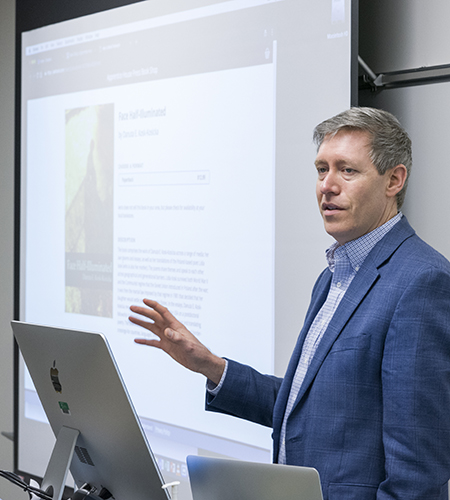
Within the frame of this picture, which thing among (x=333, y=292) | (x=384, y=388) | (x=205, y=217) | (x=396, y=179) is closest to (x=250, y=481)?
(x=384, y=388)

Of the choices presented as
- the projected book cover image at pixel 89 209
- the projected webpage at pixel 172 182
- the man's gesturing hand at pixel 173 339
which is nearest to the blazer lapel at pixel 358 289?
the man's gesturing hand at pixel 173 339

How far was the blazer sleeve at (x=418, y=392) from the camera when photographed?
1.12 metres

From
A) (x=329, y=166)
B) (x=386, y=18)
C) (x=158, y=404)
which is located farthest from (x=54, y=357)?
(x=386, y=18)

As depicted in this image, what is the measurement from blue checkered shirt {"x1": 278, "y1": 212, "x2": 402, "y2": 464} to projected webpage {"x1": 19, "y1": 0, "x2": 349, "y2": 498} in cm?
57

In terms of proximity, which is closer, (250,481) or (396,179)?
(250,481)

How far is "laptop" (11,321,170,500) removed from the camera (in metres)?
1.10

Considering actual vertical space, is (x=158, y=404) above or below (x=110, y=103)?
below

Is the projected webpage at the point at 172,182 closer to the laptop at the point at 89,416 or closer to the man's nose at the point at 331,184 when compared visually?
the man's nose at the point at 331,184

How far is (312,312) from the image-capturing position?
4.83 feet

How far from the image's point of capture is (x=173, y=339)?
1.34 m

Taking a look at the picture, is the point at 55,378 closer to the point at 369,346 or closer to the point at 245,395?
the point at 245,395

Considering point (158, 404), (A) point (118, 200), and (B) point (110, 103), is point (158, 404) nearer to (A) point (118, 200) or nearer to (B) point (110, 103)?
(A) point (118, 200)

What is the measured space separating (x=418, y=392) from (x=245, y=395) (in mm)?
534

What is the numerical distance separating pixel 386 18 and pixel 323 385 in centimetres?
138
